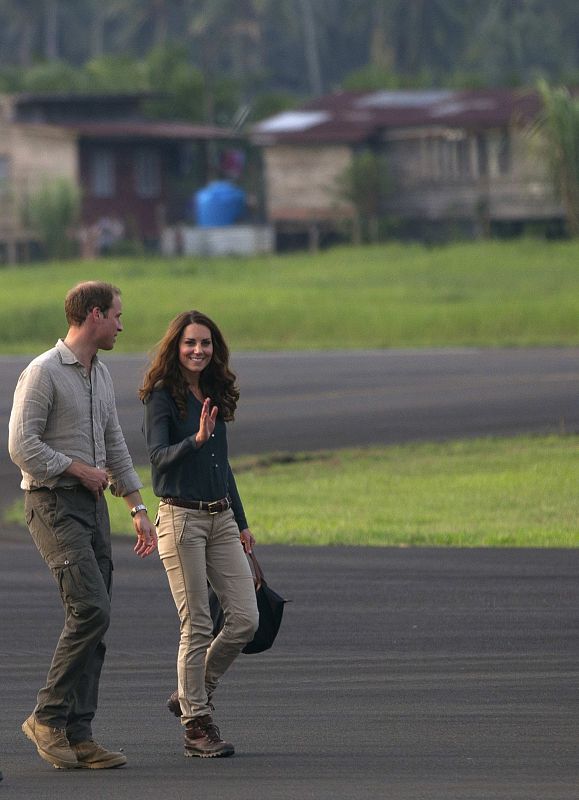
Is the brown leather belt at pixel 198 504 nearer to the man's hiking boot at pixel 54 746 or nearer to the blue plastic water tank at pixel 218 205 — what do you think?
the man's hiking boot at pixel 54 746

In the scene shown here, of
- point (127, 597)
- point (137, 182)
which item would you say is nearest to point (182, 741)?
point (127, 597)

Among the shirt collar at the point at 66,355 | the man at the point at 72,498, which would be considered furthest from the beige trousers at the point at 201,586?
the shirt collar at the point at 66,355

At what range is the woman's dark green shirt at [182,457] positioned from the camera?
7340mm

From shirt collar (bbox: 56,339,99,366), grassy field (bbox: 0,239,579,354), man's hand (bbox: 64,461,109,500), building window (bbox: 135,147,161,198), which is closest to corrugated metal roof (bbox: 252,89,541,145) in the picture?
building window (bbox: 135,147,161,198)

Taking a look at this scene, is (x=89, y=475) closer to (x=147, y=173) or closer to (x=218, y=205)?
(x=218, y=205)

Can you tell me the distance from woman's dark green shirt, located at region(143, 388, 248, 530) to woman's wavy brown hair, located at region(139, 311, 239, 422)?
4cm

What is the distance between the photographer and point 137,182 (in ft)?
208

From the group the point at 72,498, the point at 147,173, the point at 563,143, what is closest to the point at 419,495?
the point at 72,498

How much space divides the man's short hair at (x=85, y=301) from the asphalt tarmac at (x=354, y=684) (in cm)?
185

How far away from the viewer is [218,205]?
58.9 m

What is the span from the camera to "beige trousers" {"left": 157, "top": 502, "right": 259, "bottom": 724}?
738 centimetres

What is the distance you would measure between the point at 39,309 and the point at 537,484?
22.3 m

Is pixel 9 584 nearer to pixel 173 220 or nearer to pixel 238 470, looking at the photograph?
pixel 238 470

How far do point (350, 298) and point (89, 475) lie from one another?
32.0 meters
